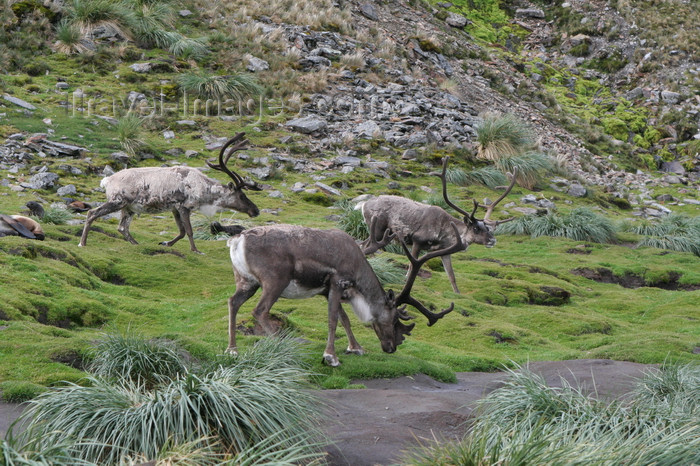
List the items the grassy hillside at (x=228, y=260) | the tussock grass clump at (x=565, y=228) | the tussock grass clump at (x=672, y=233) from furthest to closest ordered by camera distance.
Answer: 1. the tussock grass clump at (x=565, y=228)
2. the tussock grass clump at (x=672, y=233)
3. the grassy hillside at (x=228, y=260)

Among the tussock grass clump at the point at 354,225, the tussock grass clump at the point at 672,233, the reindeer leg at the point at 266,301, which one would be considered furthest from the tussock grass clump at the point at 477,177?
the reindeer leg at the point at 266,301

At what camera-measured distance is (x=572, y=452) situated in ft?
17.8

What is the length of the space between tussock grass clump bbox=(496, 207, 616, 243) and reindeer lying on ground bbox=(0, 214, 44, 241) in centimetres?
1480

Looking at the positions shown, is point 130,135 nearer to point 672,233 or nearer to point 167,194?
point 167,194

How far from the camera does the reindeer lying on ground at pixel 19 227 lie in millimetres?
14086

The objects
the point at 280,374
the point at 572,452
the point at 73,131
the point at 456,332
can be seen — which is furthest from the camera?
the point at 73,131

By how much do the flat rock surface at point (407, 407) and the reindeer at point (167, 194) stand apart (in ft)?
26.8

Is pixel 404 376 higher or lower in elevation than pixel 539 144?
higher

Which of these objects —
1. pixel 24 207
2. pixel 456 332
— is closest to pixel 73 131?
pixel 24 207

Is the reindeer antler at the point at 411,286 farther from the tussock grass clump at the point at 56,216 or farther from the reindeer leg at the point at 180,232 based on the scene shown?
the tussock grass clump at the point at 56,216

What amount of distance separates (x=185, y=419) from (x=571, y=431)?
3.56 metres

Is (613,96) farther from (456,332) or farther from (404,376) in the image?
(404,376)

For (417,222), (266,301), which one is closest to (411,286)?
(266,301)

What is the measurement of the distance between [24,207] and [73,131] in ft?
25.1
